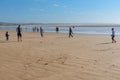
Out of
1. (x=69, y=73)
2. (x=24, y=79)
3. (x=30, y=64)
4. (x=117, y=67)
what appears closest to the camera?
(x=24, y=79)

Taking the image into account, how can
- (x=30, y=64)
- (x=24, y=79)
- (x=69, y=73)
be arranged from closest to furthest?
(x=24, y=79), (x=69, y=73), (x=30, y=64)

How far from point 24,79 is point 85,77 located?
1949 mm

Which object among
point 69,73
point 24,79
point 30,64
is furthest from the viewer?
point 30,64

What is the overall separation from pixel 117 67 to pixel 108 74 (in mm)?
1267

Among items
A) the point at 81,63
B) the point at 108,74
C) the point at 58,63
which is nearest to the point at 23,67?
the point at 58,63

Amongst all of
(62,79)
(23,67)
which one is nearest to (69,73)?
(62,79)

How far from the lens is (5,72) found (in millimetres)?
9109

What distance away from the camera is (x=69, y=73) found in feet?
29.1

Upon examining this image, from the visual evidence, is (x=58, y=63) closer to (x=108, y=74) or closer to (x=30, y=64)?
(x=30, y=64)

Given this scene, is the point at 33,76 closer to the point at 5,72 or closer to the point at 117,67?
the point at 5,72

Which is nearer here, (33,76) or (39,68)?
(33,76)

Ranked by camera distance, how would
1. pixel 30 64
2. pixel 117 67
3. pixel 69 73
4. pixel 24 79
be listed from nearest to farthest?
pixel 24 79 < pixel 69 73 < pixel 117 67 < pixel 30 64

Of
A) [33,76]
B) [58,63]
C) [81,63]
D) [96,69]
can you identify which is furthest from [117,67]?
[33,76]

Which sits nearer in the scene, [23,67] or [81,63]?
[23,67]
